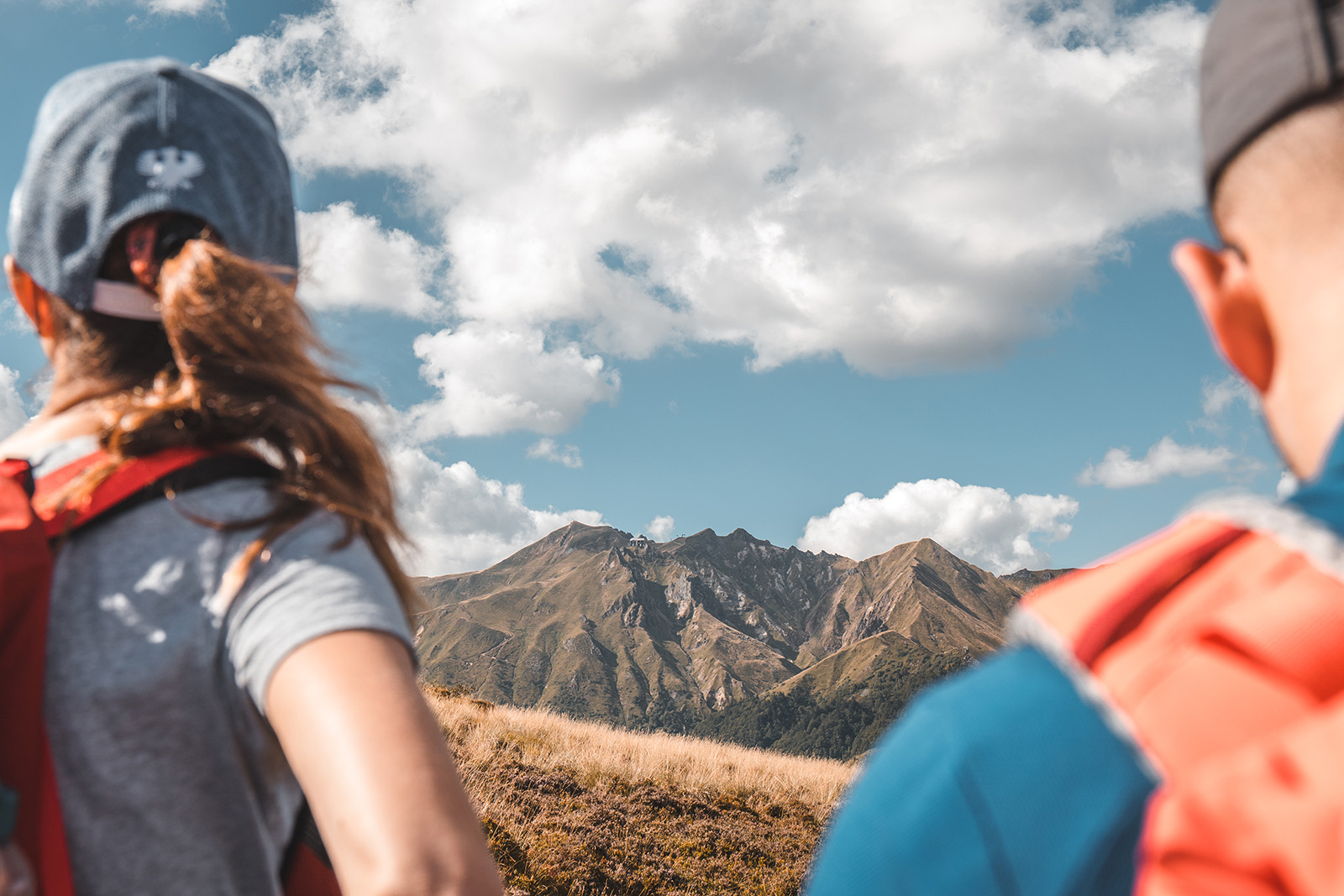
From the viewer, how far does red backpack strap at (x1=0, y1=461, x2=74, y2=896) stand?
97cm

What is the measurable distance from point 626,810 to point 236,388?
30.9ft

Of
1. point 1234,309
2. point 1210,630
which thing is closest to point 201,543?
point 1210,630

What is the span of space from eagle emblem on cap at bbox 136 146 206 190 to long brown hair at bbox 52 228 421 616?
0.10 meters

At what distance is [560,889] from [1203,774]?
771cm

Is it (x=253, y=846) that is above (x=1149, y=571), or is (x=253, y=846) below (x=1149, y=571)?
A: below

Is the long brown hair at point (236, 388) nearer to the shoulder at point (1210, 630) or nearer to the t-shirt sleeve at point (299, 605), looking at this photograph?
the t-shirt sleeve at point (299, 605)

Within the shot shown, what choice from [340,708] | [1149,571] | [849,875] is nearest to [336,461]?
[340,708]

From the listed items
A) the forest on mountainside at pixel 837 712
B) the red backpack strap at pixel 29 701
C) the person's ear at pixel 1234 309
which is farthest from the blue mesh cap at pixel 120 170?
the forest on mountainside at pixel 837 712

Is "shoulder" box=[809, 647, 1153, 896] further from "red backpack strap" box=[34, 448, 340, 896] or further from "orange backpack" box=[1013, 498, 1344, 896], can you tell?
"red backpack strap" box=[34, 448, 340, 896]

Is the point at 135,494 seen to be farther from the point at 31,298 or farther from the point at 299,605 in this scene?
the point at 31,298

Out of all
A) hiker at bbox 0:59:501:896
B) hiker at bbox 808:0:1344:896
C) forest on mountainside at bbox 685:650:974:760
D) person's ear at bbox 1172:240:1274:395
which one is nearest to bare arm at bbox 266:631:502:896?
hiker at bbox 0:59:501:896

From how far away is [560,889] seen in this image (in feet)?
23.6

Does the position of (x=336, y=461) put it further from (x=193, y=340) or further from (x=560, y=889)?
(x=560, y=889)

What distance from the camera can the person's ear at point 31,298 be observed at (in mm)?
1367
